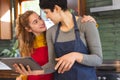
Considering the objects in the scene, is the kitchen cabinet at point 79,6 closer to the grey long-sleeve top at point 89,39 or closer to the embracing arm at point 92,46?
the grey long-sleeve top at point 89,39

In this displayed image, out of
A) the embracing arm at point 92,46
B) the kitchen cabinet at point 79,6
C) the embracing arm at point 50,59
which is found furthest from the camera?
the kitchen cabinet at point 79,6

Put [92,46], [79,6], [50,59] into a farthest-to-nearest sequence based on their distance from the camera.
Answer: [79,6]
[50,59]
[92,46]

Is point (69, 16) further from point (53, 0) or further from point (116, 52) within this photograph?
point (116, 52)

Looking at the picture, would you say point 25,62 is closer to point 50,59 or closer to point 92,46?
point 50,59

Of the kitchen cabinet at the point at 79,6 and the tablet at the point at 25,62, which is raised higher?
the kitchen cabinet at the point at 79,6

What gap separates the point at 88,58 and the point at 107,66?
3.80ft

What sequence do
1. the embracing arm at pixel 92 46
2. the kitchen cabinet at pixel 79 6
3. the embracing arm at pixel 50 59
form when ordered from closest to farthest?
the embracing arm at pixel 92 46 < the embracing arm at pixel 50 59 < the kitchen cabinet at pixel 79 6

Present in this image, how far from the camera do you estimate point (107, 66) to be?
8.20 ft

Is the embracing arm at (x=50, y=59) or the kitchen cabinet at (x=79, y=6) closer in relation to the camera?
the embracing arm at (x=50, y=59)

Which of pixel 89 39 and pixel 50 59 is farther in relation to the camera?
pixel 50 59

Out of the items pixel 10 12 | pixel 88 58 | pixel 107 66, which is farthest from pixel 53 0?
pixel 10 12

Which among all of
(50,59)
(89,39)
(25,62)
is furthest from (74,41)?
(25,62)

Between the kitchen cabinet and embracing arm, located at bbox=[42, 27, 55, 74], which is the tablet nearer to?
embracing arm, located at bbox=[42, 27, 55, 74]

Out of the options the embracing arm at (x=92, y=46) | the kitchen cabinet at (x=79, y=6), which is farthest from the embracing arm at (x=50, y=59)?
the kitchen cabinet at (x=79, y=6)
